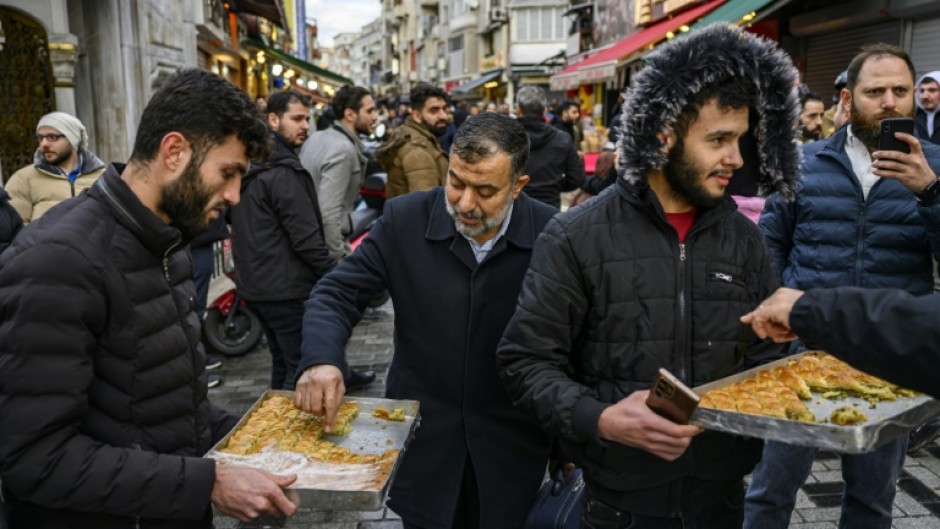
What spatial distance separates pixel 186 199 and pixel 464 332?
3.78 feet

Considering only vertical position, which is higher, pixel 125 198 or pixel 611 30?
pixel 611 30

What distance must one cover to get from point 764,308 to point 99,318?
5.61ft

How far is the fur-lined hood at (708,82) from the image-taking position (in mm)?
2201

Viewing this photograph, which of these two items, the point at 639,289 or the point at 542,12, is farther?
the point at 542,12

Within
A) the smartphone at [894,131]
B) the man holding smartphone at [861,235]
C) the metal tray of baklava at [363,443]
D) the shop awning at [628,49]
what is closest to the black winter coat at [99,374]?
the metal tray of baklava at [363,443]

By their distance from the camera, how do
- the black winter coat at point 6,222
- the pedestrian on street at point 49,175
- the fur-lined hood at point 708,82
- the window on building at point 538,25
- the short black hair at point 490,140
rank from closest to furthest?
the fur-lined hood at point 708,82 → the short black hair at point 490,140 → the black winter coat at point 6,222 → the pedestrian on street at point 49,175 → the window on building at point 538,25

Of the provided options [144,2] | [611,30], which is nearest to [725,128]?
[144,2]

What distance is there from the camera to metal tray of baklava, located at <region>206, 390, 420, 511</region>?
1.96 m

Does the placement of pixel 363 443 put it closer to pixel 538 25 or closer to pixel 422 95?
pixel 422 95

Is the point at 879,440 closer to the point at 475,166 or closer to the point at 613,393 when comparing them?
the point at 613,393

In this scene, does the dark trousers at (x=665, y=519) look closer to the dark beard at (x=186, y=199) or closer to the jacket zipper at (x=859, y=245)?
the jacket zipper at (x=859, y=245)

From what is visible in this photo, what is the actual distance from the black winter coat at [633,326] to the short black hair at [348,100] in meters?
5.00

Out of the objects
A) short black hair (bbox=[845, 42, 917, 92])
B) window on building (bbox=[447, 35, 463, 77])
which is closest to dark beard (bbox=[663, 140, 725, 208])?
short black hair (bbox=[845, 42, 917, 92])

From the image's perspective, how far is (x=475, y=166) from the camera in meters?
2.70
